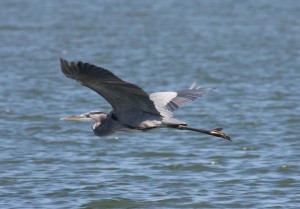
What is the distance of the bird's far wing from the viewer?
831cm

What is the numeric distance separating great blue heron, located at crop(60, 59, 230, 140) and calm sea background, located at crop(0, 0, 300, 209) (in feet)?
2.21

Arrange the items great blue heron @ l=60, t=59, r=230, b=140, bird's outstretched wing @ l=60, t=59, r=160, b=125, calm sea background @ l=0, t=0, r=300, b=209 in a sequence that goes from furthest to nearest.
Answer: calm sea background @ l=0, t=0, r=300, b=209 → great blue heron @ l=60, t=59, r=230, b=140 → bird's outstretched wing @ l=60, t=59, r=160, b=125

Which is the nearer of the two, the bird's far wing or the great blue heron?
the great blue heron

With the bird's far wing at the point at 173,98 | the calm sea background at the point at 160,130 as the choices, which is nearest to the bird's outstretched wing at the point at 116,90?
the bird's far wing at the point at 173,98

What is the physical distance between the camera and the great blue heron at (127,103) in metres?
7.12

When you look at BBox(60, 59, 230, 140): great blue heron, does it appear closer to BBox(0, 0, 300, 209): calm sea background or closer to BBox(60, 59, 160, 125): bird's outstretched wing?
BBox(60, 59, 160, 125): bird's outstretched wing

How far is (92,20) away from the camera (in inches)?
982

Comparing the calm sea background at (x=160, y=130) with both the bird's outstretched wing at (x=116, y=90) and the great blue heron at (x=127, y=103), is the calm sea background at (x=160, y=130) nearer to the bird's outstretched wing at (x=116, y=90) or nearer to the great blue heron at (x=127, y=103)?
the great blue heron at (x=127, y=103)

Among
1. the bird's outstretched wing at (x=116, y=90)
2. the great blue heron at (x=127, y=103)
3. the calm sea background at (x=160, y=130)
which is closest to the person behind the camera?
the bird's outstretched wing at (x=116, y=90)

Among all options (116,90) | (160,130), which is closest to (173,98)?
(116,90)

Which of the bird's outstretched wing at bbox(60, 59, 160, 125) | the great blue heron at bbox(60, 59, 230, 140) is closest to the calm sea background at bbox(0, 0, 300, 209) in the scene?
the great blue heron at bbox(60, 59, 230, 140)

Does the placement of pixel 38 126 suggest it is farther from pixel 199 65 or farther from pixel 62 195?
pixel 199 65

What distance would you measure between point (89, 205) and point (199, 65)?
30.8ft

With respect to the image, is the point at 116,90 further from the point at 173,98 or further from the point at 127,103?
the point at 173,98
